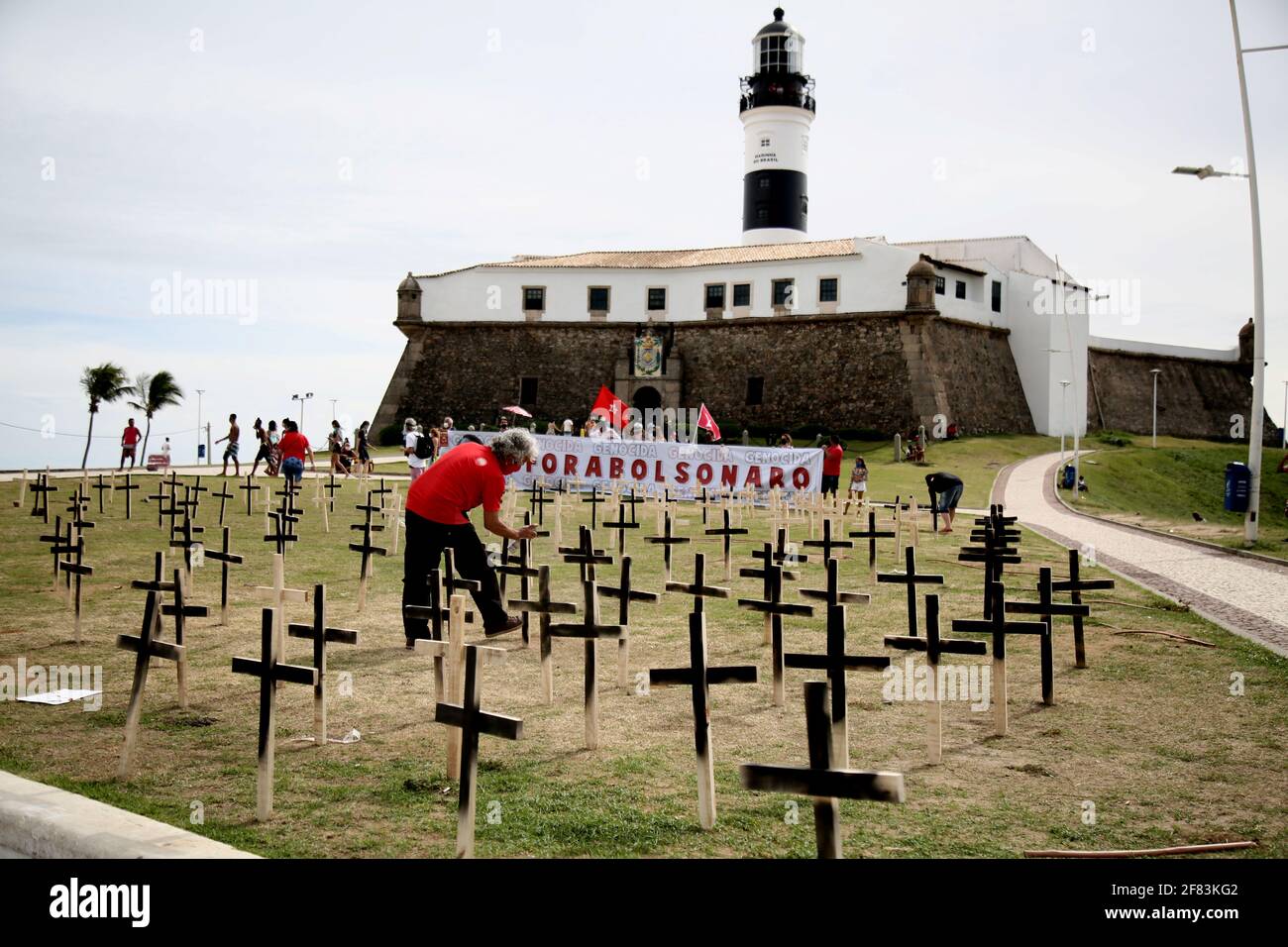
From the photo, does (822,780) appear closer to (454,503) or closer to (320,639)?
(320,639)

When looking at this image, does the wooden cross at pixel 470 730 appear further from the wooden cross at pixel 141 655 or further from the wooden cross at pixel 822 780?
the wooden cross at pixel 141 655

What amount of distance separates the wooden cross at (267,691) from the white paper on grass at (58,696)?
213 centimetres

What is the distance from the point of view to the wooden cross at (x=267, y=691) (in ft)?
16.5

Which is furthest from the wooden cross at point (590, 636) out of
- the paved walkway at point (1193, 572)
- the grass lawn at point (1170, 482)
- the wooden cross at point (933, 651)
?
the grass lawn at point (1170, 482)

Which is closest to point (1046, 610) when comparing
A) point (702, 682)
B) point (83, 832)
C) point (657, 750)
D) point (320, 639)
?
point (657, 750)

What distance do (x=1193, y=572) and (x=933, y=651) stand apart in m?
9.75

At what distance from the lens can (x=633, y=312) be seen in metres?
48.0

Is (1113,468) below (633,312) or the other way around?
below

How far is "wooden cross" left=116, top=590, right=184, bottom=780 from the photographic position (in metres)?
5.66

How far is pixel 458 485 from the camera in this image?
8664mm

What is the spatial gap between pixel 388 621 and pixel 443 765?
4383mm

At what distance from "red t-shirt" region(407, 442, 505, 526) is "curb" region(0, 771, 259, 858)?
155 inches
